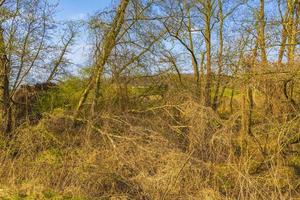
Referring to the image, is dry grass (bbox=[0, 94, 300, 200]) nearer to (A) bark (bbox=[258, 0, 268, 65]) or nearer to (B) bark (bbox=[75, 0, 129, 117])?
(B) bark (bbox=[75, 0, 129, 117])

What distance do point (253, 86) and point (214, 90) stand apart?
18.1 ft

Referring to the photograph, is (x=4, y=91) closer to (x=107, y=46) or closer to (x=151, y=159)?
(x=107, y=46)

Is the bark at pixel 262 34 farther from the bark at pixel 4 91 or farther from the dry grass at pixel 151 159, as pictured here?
the bark at pixel 4 91

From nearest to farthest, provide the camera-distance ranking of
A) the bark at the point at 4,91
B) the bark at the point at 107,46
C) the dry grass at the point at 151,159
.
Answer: the dry grass at the point at 151,159
the bark at the point at 4,91
the bark at the point at 107,46

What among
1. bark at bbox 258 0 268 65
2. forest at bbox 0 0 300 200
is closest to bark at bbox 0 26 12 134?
forest at bbox 0 0 300 200

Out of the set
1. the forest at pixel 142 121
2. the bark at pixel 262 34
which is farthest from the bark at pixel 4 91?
the bark at pixel 262 34

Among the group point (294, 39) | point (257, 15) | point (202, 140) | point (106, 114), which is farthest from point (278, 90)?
point (257, 15)

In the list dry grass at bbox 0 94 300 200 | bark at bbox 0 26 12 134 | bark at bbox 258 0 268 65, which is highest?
bark at bbox 258 0 268 65

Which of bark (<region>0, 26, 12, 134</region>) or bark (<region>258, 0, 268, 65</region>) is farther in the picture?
bark (<region>0, 26, 12, 134</region>)

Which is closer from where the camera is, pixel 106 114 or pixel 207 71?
pixel 106 114

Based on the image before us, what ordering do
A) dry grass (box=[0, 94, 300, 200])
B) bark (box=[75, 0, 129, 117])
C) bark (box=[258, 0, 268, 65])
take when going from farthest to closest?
bark (box=[75, 0, 129, 117]) < bark (box=[258, 0, 268, 65]) < dry grass (box=[0, 94, 300, 200])

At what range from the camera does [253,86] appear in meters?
11.0

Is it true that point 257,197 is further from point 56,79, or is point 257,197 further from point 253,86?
point 56,79

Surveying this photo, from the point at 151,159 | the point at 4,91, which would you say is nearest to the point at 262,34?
the point at 151,159
